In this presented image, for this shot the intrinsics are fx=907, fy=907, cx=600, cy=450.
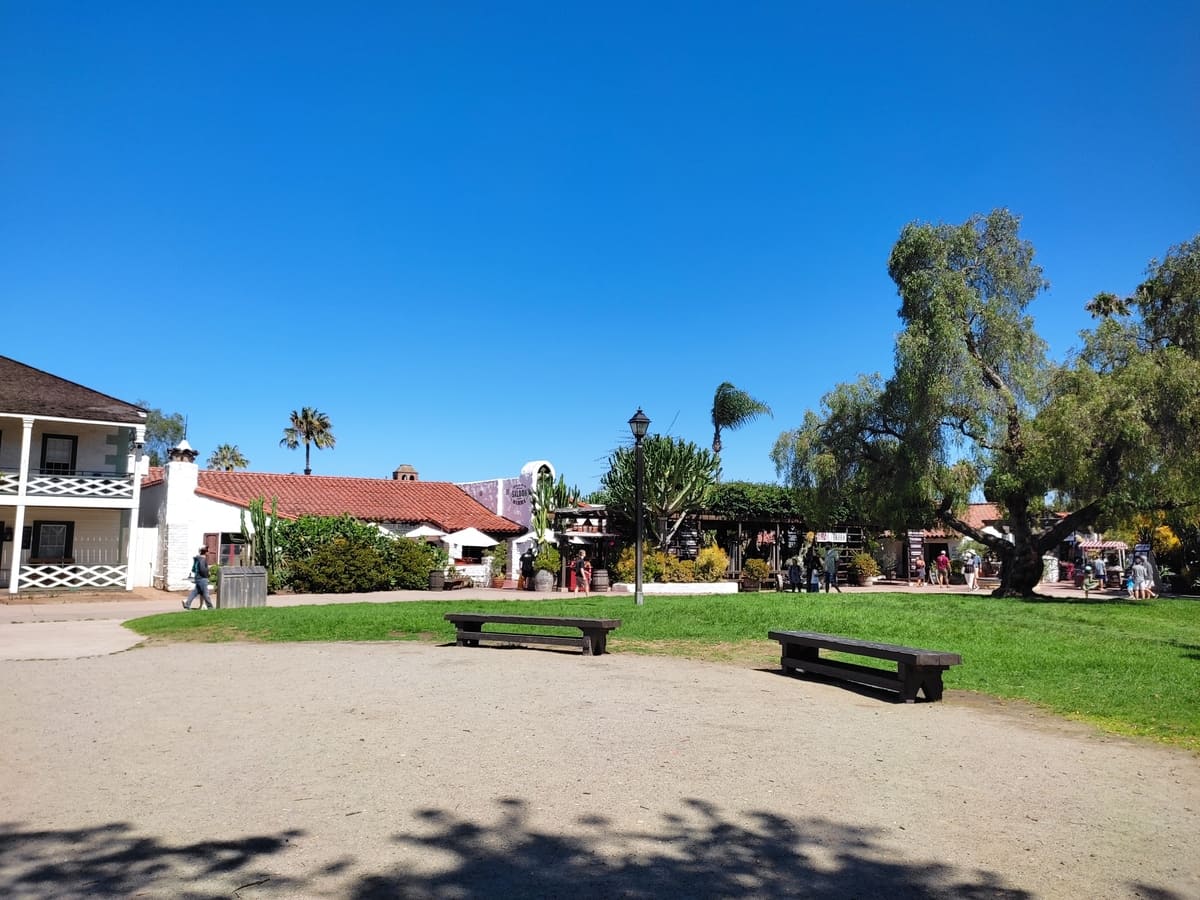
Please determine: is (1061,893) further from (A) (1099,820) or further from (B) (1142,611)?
(B) (1142,611)

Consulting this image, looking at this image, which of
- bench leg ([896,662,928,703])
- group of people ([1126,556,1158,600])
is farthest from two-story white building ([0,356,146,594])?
group of people ([1126,556,1158,600])

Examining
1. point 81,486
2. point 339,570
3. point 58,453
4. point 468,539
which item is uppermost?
point 58,453

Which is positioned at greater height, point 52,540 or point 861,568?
point 52,540

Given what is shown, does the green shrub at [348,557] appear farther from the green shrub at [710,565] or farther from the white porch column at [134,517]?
the green shrub at [710,565]

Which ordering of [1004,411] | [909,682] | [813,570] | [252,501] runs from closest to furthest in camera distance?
1. [909,682]
2. [1004,411]
3. [252,501]
4. [813,570]

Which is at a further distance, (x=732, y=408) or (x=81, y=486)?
(x=732, y=408)

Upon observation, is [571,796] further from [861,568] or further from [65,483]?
[861,568]

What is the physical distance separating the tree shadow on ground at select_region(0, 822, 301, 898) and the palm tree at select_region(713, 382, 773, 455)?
41745mm

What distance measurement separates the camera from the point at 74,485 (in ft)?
88.6

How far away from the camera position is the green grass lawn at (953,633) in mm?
9070

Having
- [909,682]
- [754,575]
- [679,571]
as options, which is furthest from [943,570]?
[909,682]

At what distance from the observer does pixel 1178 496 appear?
2231 centimetres

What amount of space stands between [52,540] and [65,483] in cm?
279

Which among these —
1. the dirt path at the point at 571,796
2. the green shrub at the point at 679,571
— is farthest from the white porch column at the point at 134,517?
the dirt path at the point at 571,796
